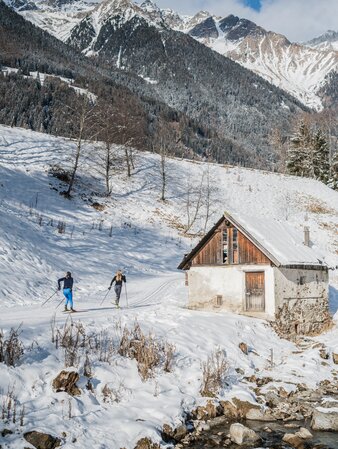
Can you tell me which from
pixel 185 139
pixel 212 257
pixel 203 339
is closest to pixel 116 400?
pixel 203 339

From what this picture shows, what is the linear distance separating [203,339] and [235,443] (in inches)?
274

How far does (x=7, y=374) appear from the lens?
39.1 ft

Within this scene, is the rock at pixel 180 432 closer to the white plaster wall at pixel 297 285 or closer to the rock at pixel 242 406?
the rock at pixel 242 406

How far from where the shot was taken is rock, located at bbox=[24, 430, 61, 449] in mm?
9859

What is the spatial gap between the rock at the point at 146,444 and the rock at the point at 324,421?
4.75 m

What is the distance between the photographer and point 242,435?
11.7m

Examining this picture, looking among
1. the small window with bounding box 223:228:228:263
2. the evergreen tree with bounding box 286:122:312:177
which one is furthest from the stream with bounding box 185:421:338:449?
the evergreen tree with bounding box 286:122:312:177

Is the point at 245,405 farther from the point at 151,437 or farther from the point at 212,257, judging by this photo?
the point at 212,257

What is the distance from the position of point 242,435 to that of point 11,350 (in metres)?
6.65

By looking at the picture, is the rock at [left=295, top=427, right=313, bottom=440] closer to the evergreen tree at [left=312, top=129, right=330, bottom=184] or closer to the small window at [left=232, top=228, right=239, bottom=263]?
the small window at [left=232, top=228, right=239, bottom=263]

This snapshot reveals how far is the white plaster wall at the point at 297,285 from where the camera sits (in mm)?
24047

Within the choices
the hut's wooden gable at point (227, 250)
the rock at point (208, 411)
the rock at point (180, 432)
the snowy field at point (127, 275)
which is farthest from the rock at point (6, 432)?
the hut's wooden gable at point (227, 250)

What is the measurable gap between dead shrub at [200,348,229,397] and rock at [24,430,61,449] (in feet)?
18.9

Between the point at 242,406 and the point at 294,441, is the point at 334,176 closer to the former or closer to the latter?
the point at 242,406
